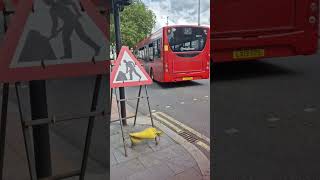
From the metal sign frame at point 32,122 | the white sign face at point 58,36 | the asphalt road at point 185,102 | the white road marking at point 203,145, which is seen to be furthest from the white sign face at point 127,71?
the white sign face at point 58,36

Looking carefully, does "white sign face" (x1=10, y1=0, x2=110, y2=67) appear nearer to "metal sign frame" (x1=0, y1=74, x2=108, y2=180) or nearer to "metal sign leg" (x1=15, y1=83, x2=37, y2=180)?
"metal sign frame" (x1=0, y1=74, x2=108, y2=180)

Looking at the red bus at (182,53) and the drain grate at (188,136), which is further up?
the red bus at (182,53)

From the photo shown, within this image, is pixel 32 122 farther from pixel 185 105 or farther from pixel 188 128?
pixel 185 105

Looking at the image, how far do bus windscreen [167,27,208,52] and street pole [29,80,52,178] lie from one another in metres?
10.1

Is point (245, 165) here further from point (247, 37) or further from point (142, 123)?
point (142, 123)

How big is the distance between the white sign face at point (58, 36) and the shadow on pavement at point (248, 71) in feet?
6.62

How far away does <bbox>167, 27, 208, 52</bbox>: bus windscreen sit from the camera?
37.3 ft

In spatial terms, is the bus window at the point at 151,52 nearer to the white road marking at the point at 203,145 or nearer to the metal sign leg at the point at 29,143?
the white road marking at the point at 203,145

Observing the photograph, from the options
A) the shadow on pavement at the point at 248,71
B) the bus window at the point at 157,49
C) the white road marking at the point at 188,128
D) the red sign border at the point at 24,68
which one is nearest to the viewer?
the red sign border at the point at 24,68

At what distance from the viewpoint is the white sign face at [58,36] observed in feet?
3.91

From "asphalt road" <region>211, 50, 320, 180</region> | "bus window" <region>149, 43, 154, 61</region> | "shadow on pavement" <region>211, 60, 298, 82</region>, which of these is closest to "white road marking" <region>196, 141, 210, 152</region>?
"asphalt road" <region>211, 50, 320, 180</region>

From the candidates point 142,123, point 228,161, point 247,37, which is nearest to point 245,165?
point 228,161

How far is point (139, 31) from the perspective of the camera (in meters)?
7.78

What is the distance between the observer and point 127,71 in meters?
5.07
